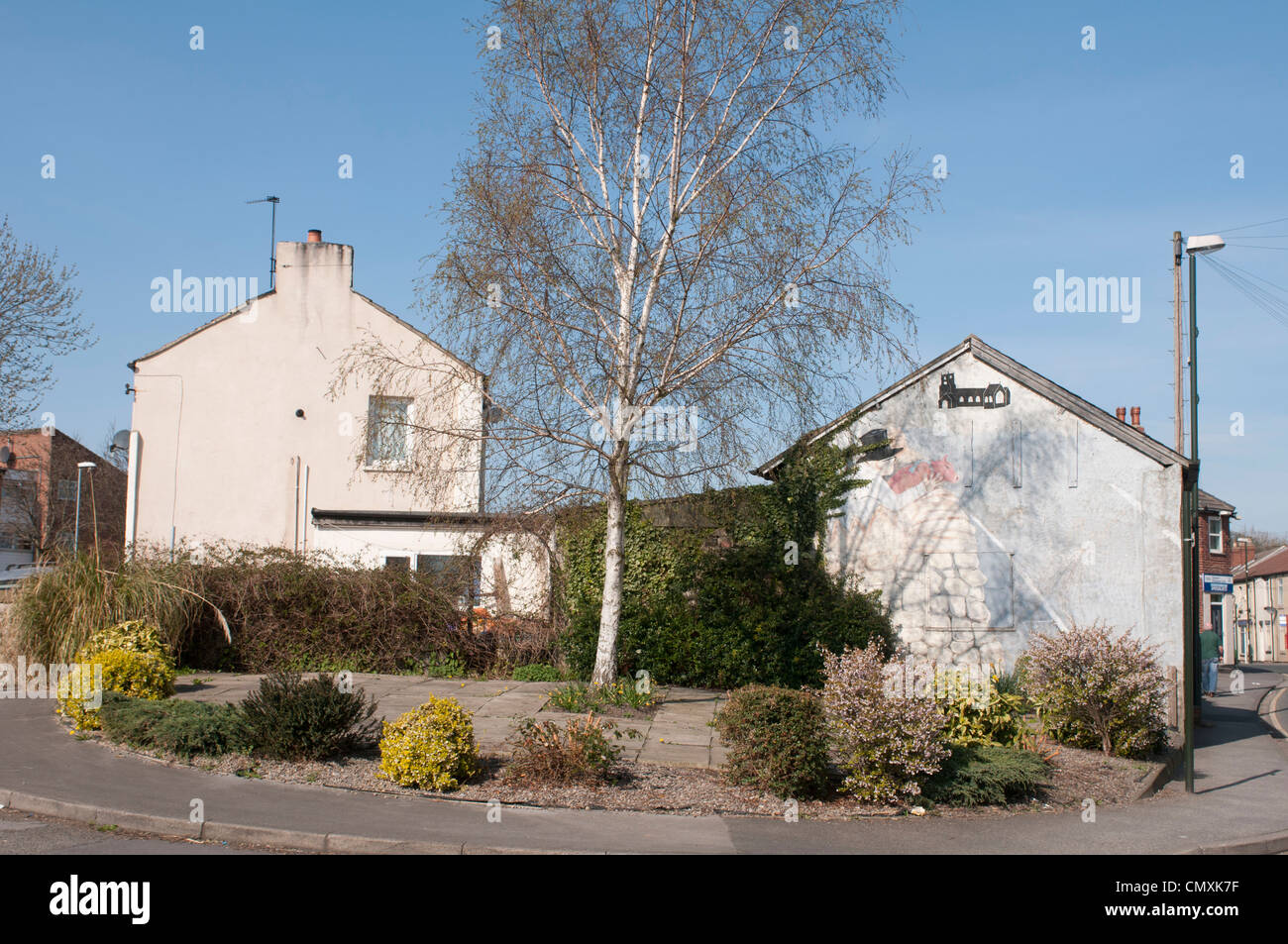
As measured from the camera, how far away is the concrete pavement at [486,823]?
24.5ft

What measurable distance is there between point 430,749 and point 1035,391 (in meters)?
12.1

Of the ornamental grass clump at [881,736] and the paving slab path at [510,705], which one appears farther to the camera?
the paving slab path at [510,705]

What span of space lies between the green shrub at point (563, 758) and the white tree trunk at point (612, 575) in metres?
3.57

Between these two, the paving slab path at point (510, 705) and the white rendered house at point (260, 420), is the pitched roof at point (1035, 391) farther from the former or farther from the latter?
the white rendered house at point (260, 420)

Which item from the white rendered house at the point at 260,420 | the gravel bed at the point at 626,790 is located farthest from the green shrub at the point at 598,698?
the white rendered house at the point at 260,420

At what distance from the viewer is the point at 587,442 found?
1269cm

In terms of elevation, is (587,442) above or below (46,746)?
above

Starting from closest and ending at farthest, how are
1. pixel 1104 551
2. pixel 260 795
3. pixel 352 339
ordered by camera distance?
pixel 260 795, pixel 1104 551, pixel 352 339

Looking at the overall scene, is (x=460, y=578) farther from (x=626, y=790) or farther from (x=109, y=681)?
(x=626, y=790)

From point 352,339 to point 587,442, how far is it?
11.9m

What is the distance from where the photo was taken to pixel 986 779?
31.2ft
